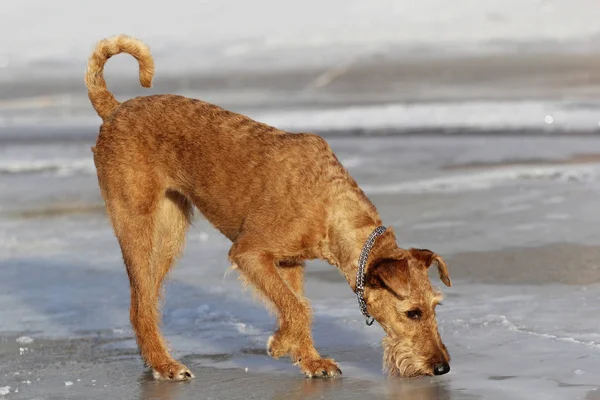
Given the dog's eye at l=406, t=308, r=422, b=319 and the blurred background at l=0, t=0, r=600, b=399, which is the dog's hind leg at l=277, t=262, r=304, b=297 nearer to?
the blurred background at l=0, t=0, r=600, b=399

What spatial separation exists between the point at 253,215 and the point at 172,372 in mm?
841

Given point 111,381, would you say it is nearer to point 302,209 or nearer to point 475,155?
point 302,209

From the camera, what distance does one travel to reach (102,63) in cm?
610

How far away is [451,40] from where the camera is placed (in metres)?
19.2

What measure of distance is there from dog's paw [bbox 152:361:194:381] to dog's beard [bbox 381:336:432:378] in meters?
0.91

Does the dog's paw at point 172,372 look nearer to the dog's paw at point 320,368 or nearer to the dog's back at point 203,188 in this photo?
the dog's back at point 203,188

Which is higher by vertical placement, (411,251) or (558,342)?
(411,251)

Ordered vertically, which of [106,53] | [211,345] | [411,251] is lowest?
[211,345]

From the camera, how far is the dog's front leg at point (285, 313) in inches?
193

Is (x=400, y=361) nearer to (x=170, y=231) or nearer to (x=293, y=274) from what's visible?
(x=293, y=274)

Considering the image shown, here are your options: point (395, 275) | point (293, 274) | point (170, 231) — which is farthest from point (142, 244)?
point (395, 275)

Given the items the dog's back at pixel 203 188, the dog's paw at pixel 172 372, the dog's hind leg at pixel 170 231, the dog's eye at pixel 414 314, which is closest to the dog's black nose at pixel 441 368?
the dog's eye at pixel 414 314

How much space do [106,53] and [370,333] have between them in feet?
6.89

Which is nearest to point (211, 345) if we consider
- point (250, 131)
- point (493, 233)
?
point (250, 131)
